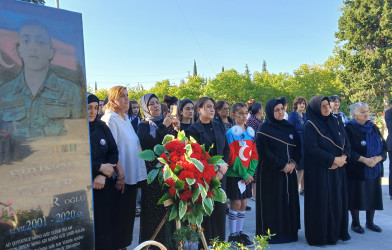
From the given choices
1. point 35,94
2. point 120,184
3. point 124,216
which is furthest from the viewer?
point 124,216

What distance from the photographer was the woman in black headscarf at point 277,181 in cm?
402

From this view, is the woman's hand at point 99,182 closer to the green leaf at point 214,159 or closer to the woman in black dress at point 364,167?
the green leaf at point 214,159

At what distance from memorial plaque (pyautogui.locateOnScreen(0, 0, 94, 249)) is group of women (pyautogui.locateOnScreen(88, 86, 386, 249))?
0.90m

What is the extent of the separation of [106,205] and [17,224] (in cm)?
137

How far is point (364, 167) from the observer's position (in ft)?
14.3

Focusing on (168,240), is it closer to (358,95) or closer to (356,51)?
→ (358,95)

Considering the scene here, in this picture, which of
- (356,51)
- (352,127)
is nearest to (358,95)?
(356,51)

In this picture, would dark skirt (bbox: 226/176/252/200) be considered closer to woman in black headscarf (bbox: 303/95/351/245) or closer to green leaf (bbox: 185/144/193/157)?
woman in black headscarf (bbox: 303/95/351/245)

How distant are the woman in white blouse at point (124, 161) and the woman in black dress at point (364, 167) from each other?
121 inches

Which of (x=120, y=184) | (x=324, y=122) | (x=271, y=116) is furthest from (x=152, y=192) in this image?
(x=324, y=122)

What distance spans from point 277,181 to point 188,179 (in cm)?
221

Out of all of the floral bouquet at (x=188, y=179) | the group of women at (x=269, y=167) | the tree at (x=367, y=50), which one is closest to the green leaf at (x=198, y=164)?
the floral bouquet at (x=188, y=179)

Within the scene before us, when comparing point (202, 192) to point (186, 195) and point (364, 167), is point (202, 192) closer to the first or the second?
point (186, 195)

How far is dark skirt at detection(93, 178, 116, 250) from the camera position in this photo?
3000 mm
